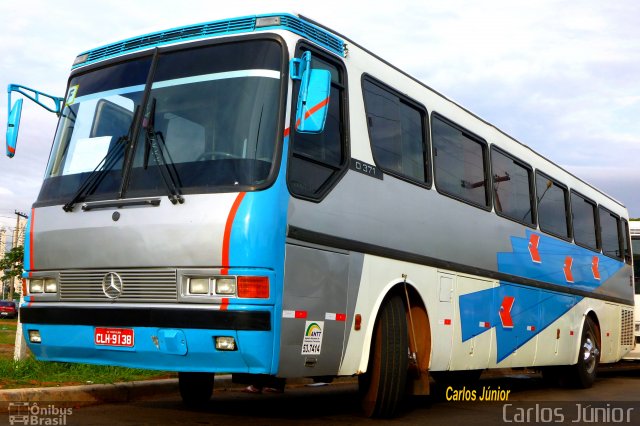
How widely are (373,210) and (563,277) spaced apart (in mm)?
6330

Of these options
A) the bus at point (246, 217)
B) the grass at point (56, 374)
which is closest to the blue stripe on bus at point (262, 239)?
the bus at point (246, 217)

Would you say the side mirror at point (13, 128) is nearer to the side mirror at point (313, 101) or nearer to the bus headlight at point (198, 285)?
the bus headlight at point (198, 285)

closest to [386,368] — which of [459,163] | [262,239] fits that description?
[262,239]

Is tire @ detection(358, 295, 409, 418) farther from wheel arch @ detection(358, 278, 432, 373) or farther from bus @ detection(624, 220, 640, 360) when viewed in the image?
bus @ detection(624, 220, 640, 360)

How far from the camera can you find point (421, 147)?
8750mm

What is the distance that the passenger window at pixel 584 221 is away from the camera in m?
13.9

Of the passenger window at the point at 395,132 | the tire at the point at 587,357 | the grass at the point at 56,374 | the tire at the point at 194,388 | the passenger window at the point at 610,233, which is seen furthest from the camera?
the passenger window at the point at 610,233

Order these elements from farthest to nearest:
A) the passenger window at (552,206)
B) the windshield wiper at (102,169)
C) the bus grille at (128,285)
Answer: the passenger window at (552,206), the windshield wiper at (102,169), the bus grille at (128,285)

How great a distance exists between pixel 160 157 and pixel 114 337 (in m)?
1.50

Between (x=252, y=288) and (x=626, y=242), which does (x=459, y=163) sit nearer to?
(x=252, y=288)

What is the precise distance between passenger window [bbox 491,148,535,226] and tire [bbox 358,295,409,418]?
3.28 metres

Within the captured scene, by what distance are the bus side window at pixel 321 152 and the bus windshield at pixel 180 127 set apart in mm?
283

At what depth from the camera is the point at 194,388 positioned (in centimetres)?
875

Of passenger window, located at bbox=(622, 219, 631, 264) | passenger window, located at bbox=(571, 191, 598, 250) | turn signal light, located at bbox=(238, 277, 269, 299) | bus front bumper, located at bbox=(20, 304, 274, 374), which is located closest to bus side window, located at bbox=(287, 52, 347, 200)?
turn signal light, located at bbox=(238, 277, 269, 299)
